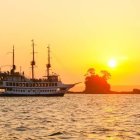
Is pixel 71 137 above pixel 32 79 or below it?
below

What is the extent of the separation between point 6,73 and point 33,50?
49.3ft

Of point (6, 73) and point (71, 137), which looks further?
point (6, 73)

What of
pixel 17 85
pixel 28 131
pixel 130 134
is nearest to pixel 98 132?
pixel 130 134

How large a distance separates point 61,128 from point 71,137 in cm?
687

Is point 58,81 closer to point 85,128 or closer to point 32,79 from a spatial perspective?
point 32,79

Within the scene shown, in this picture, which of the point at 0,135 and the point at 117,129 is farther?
the point at 117,129

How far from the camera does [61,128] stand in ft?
138

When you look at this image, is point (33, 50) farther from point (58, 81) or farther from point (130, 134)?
point (130, 134)

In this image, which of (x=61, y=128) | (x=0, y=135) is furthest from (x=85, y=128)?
(x=0, y=135)

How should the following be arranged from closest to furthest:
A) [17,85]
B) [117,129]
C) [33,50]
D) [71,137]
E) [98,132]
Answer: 1. [71,137]
2. [98,132]
3. [117,129]
4. [17,85]
5. [33,50]

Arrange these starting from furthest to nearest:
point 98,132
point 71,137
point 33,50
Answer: point 33,50 → point 98,132 → point 71,137

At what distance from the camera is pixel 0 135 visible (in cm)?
3606

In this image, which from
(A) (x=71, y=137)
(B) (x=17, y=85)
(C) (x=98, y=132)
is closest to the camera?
(A) (x=71, y=137)

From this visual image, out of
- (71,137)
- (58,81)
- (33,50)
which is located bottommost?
(71,137)
